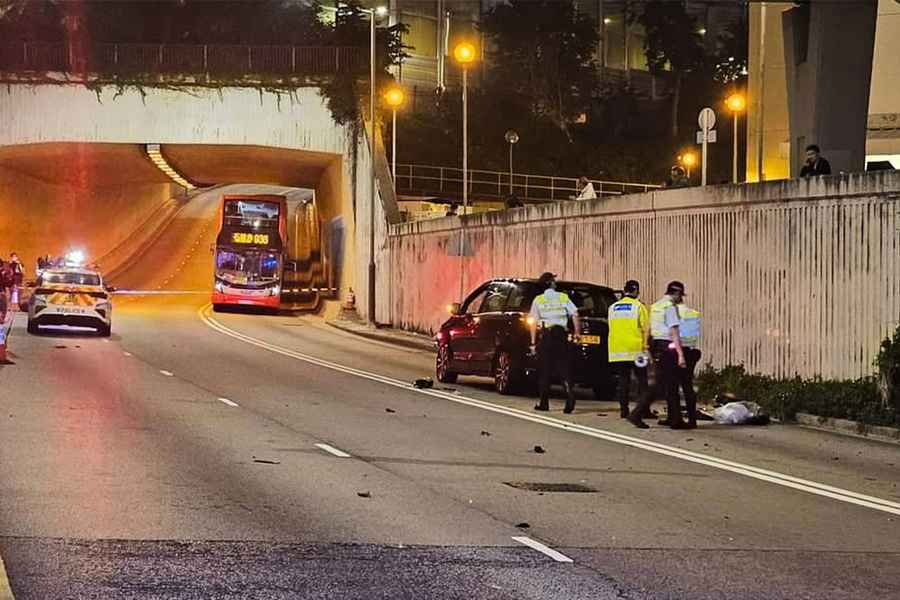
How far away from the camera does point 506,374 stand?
19875 mm

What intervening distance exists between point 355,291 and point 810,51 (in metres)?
16.3

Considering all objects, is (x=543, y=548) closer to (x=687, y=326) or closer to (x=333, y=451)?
(x=333, y=451)

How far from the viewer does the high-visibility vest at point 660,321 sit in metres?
15.9

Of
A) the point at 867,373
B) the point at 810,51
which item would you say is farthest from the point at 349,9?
the point at 867,373

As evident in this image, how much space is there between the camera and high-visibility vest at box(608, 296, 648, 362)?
647 inches

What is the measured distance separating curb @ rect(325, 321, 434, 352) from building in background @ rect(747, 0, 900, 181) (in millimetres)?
8787

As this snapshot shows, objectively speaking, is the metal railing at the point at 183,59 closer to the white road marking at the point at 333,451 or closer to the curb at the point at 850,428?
the curb at the point at 850,428

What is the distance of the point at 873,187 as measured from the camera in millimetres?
18016

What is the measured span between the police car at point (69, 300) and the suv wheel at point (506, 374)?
13.6 meters

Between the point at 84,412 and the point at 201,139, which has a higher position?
the point at 201,139

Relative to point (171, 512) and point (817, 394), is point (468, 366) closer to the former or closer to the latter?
point (817, 394)

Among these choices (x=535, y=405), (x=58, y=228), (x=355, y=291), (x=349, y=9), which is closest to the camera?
(x=535, y=405)

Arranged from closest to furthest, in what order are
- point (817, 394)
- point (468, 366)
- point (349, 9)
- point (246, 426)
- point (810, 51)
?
point (246, 426) < point (817, 394) < point (468, 366) < point (810, 51) < point (349, 9)

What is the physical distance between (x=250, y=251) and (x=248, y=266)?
A: 0.51 m
